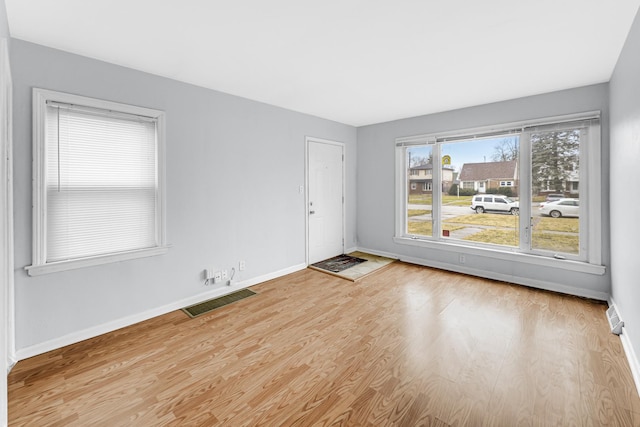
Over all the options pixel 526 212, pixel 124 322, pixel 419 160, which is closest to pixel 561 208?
pixel 526 212

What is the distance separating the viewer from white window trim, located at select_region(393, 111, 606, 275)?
3270 mm

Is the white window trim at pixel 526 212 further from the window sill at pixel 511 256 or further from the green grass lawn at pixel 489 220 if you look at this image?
the green grass lawn at pixel 489 220

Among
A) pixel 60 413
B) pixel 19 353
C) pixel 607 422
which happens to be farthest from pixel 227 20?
pixel 607 422

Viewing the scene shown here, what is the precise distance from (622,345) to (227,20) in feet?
13.1

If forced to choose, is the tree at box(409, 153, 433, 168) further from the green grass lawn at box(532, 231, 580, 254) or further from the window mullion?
the green grass lawn at box(532, 231, 580, 254)

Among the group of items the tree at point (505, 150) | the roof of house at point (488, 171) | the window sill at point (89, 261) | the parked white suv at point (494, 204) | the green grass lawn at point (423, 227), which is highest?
the tree at point (505, 150)

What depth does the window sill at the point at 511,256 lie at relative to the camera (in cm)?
336

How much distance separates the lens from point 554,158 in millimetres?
3572

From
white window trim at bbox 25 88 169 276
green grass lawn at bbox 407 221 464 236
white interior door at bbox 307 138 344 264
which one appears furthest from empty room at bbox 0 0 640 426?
white interior door at bbox 307 138 344 264

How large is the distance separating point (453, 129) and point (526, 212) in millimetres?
1548

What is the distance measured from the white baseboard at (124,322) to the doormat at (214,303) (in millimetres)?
75

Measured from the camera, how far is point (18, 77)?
2234 mm

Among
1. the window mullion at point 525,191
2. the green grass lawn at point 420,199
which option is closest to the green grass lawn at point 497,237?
the window mullion at point 525,191

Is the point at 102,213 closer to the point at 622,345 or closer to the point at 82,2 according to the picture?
the point at 82,2
